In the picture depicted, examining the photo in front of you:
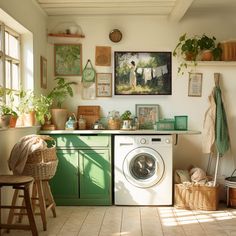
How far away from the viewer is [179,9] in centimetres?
387

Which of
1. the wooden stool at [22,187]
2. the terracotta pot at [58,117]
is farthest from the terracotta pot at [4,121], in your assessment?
the terracotta pot at [58,117]

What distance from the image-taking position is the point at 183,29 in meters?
4.43

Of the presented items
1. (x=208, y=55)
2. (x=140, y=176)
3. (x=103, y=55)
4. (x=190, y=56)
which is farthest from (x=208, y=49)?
(x=140, y=176)

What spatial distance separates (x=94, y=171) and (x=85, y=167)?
4.5 inches

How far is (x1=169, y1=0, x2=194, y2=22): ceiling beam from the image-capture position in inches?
143

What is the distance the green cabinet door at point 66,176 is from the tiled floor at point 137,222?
7.2 inches

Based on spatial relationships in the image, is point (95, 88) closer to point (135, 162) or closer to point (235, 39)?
point (135, 162)

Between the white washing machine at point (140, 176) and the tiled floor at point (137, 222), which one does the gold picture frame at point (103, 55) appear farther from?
the tiled floor at point (137, 222)

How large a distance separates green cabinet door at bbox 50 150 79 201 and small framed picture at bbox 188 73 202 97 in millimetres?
1678

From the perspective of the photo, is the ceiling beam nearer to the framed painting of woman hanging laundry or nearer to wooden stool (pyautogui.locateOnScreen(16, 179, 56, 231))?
the framed painting of woman hanging laundry

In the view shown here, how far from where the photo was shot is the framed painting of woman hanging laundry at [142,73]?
443cm

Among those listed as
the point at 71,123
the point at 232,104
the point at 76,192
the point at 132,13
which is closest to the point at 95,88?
the point at 71,123

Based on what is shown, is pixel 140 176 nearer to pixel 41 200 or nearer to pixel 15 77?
pixel 41 200

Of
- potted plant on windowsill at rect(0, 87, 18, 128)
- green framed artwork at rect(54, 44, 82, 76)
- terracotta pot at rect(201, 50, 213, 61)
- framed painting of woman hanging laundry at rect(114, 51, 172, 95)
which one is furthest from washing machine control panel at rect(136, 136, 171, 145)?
potted plant on windowsill at rect(0, 87, 18, 128)
